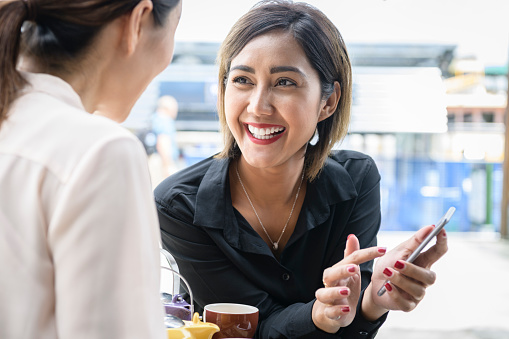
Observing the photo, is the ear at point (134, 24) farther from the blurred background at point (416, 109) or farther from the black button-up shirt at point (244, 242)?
the blurred background at point (416, 109)

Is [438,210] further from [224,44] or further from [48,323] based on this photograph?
[48,323]

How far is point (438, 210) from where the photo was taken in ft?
20.5

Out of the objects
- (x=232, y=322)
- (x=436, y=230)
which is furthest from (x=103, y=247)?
(x=436, y=230)

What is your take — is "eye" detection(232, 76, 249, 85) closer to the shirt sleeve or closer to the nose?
the nose

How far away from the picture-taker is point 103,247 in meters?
0.53

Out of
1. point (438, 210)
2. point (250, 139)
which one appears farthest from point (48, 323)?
point (438, 210)

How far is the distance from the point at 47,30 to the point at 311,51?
835mm

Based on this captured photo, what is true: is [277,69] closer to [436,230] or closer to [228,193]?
[228,193]

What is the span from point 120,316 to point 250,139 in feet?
2.87

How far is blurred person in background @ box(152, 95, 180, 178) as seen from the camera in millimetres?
6184

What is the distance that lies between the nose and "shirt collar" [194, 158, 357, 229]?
20cm

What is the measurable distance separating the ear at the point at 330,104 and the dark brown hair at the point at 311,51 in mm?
15

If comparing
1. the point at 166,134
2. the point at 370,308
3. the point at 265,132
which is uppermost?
the point at 265,132

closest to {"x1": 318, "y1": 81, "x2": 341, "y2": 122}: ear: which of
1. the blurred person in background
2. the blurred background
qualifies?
the blurred background
